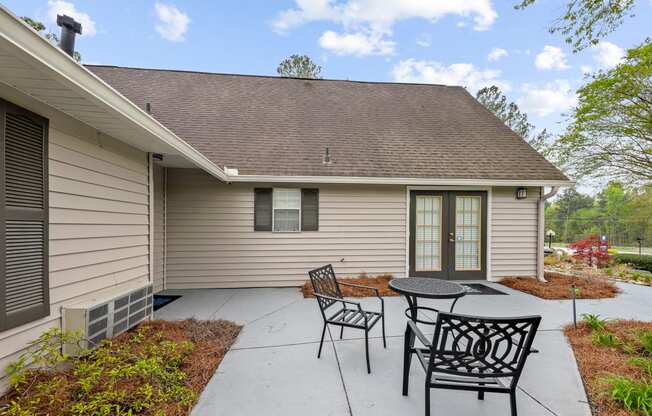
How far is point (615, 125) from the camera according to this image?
8.97 m

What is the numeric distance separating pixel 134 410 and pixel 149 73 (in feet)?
29.7

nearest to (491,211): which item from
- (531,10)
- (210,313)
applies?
(531,10)

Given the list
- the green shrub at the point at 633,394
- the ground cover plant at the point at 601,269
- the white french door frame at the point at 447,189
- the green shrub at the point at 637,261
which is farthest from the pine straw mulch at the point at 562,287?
the green shrub at the point at 637,261

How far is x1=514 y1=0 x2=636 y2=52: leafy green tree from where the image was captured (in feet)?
10.6

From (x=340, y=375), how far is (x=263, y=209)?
3.94m

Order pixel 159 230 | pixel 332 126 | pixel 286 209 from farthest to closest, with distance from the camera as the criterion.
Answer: pixel 332 126 → pixel 286 209 → pixel 159 230

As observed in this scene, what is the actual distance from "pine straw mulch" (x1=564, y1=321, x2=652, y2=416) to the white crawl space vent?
408cm

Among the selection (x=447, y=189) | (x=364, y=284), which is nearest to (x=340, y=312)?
(x=364, y=284)

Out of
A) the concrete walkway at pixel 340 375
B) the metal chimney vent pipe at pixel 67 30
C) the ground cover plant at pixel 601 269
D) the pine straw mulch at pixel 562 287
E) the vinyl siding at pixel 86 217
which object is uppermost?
the metal chimney vent pipe at pixel 67 30

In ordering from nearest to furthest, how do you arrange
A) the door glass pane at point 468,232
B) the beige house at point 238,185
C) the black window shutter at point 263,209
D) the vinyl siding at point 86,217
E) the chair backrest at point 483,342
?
1. the chair backrest at point 483,342
2. the beige house at point 238,185
3. the vinyl siding at point 86,217
4. the black window shutter at point 263,209
5. the door glass pane at point 468,232

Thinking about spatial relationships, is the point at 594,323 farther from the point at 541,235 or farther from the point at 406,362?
the point at 541,235

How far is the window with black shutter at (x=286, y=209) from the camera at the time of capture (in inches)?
231

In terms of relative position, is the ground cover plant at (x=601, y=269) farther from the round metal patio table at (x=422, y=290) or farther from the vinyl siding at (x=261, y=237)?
the round metal patio table at (x=422, y=290)

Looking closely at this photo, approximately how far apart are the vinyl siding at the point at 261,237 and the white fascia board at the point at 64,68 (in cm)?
312
